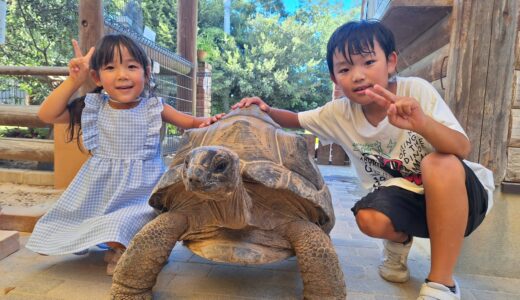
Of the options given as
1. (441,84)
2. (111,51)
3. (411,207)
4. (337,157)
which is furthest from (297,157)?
(337,157)

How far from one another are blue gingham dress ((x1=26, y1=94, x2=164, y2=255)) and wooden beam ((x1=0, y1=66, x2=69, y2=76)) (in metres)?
2.19

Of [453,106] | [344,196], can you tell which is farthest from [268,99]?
[453,106]

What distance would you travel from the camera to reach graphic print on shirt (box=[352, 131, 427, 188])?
1.98 metres

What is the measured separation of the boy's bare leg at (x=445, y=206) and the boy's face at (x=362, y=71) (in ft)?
Answer: 1.54

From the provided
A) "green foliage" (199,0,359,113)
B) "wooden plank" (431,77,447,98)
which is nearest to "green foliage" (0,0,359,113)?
"green foliage" (199,0,359,113)

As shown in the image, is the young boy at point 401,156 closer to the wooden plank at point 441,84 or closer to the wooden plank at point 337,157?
the wooden plank at point 441,84

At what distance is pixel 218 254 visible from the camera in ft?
5.48

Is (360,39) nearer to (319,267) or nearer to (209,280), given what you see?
(319,267)

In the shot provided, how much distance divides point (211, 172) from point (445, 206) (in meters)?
1.16

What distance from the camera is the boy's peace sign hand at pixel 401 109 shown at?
5.16ft

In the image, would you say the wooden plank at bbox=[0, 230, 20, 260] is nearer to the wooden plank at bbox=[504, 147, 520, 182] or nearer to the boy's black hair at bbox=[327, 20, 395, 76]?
the boy's black hair at bbox=[327, 20, 395, 76]

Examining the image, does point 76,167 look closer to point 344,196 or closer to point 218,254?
point 218,254

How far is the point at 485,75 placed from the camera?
2.23 m

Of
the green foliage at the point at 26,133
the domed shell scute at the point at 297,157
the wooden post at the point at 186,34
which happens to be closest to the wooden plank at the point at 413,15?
the domed shell scute at the point at 297,157
